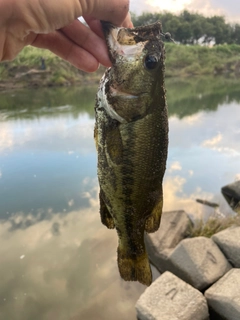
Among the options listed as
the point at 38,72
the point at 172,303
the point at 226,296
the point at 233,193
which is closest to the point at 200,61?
the point at 38,72

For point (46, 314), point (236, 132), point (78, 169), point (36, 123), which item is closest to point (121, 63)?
point (46, 314)

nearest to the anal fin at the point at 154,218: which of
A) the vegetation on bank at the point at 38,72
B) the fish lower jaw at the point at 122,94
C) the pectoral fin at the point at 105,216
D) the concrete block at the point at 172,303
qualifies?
the pectoral fin at the point at 105,216

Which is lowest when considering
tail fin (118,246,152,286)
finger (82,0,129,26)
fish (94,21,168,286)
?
tail fin (118,246,152,286)

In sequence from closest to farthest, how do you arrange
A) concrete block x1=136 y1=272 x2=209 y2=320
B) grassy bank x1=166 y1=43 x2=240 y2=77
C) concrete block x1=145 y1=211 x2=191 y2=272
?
1. concrete block x1=136 y1=272 x2=209 y2=320
2. concrete block x1=145 y1=211 x2=191 y2=272
3. grassy bank x1=166 y1=43 x2=240 y2=77

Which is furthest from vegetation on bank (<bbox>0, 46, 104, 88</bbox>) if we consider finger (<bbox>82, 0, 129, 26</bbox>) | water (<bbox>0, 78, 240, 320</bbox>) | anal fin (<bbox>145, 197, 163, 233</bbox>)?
anal fin (<bbox>145, 197, 163, 233</bbox>)

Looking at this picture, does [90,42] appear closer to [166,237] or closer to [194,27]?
[166,237]

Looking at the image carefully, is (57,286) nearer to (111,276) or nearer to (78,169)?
(111,276)

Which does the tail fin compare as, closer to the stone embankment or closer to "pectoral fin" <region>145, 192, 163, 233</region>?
"pectoral fin" <region>145, 192, 163, 233</region>
